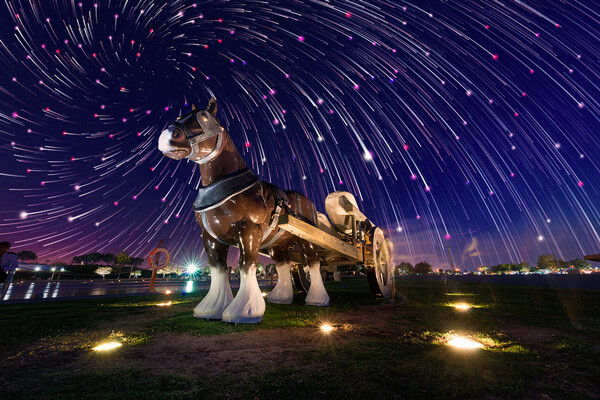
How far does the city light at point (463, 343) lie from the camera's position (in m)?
2.70

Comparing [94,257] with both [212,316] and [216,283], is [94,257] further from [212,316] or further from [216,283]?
[212,316]

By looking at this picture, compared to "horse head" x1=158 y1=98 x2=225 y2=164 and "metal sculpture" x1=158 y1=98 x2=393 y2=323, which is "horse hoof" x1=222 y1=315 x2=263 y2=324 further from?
"horse head" x1=158 y1=98 x2=225 y2=164

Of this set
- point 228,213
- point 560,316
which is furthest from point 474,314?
point 228,213

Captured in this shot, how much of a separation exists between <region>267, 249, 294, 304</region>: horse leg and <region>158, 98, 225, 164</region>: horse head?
3030 mm

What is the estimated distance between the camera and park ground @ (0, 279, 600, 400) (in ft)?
5.51

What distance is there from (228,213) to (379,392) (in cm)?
301

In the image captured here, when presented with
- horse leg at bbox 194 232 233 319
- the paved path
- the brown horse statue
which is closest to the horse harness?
the brown horse statue

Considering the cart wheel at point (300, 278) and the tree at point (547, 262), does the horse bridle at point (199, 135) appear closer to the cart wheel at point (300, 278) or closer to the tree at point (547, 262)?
the cart wheel at point (300, 278)

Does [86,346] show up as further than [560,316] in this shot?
No

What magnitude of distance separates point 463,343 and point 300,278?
6040mm

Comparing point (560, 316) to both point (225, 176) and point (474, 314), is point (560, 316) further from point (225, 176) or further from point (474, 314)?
point (225, 176)

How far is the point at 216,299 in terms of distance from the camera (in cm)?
435

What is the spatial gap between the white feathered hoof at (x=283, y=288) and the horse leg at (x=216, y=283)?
2.04m

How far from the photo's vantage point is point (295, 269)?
830cm
